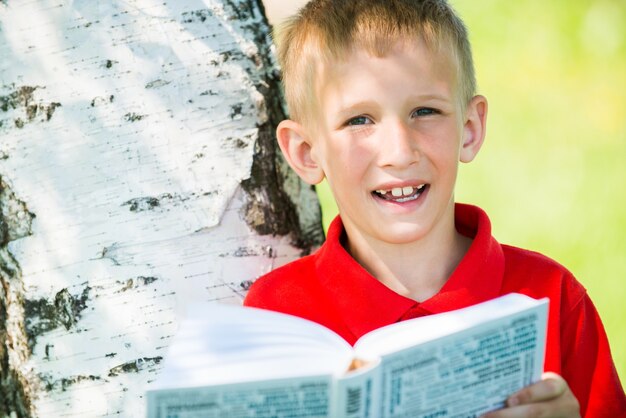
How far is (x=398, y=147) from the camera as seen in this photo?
193cm

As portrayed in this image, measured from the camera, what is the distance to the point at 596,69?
4121 millimetres

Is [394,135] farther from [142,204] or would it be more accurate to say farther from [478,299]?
[142,204]

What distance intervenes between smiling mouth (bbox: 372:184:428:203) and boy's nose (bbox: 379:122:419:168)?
3.0 inches

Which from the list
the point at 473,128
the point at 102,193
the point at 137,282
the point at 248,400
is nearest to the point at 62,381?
the point at 137,282

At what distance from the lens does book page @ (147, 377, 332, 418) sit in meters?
1.42

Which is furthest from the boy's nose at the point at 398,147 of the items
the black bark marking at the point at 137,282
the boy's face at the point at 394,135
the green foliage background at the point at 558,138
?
the green foliage background at the point at 558,138

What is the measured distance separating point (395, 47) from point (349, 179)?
0.31 metres

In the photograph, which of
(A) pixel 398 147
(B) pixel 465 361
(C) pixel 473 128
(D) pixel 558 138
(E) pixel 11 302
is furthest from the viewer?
(D) pixel 558 138

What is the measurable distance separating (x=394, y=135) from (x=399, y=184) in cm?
11

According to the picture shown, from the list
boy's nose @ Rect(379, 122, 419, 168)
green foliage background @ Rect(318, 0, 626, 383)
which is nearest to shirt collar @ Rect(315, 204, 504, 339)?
boy's nose @ Rect(379, 122, 419, 168)

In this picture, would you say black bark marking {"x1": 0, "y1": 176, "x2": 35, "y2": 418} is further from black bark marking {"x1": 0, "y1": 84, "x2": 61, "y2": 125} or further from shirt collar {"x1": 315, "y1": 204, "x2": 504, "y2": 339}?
shirt collar {"x1": 315, "y1": 204, "x2": 504, "y2": 339}

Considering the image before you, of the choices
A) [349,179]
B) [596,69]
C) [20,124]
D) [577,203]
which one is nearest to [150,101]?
[20,124]

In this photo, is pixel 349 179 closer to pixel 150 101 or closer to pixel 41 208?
pixel 150 101

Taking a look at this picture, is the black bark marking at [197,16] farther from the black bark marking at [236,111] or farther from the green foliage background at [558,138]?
the green foliage background at [558,138]
